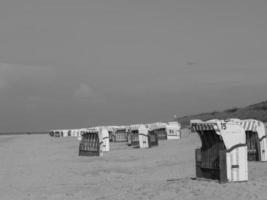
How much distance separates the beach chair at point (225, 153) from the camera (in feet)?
47.6

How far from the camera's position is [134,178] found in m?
18.6

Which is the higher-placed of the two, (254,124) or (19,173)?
(254,124)

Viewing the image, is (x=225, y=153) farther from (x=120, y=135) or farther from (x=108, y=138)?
(x=120, y=135)

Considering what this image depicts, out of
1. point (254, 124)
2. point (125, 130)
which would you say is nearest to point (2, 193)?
point (254, 124)

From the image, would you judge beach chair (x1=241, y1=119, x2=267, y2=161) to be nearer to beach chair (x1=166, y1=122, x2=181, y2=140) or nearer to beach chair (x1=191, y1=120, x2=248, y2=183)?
beach chair (x1=191, y1=120, x2=248, y2=183)

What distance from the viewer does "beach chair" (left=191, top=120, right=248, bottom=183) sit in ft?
47.6

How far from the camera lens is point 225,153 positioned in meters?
14.7

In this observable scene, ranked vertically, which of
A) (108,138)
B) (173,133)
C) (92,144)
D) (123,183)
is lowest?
(123,183)

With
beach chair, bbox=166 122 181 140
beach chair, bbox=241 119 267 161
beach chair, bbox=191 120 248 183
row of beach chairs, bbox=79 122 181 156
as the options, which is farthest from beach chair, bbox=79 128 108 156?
beach chair, bbox=166 122 181 140

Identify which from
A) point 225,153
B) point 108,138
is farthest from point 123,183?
point 108,138

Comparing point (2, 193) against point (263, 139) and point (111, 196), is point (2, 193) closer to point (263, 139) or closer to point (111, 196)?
point (111, 196)

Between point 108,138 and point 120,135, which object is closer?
point 108,138

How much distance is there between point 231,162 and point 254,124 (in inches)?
284

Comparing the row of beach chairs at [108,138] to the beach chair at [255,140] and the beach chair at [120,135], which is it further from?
the beach chair at [255,140]
